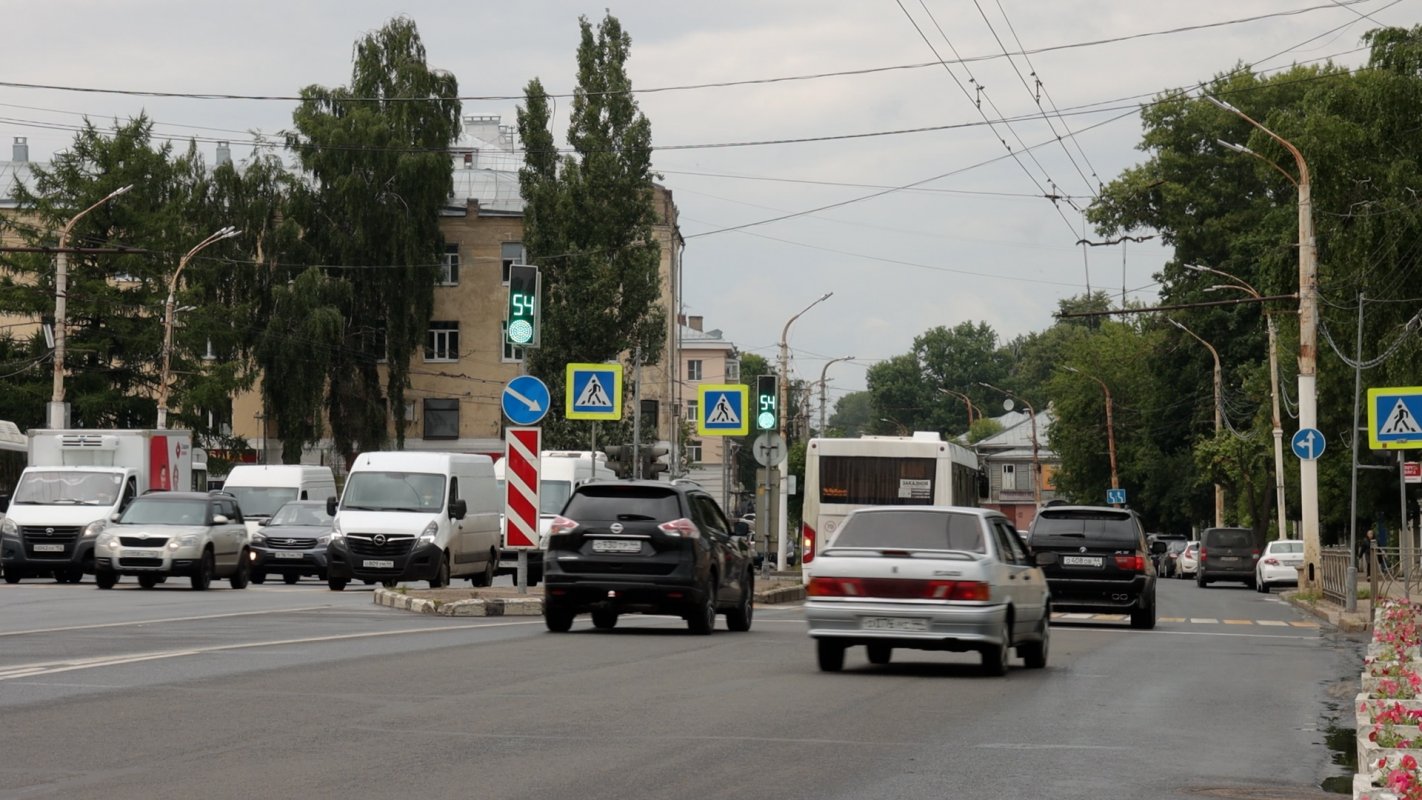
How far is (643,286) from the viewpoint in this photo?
7094 centimetres

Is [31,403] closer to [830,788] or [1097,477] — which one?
[1097,477]

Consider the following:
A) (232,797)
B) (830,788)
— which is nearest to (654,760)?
(830,788)

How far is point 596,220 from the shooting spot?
231ft

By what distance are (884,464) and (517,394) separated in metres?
8.83

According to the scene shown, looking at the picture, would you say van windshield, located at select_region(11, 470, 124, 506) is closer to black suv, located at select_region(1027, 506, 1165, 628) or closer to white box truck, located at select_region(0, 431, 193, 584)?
white box truck, located at select_region(0, 431, 193, 584)

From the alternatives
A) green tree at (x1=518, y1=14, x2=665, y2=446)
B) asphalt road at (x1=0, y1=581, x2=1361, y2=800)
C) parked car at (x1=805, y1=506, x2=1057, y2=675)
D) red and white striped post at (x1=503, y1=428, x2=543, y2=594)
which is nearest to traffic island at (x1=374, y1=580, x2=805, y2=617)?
red and white striped post at (x1=503, y1=428, x2=543, y2=594)

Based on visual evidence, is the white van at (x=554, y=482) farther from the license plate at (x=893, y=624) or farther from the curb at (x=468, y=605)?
the license plate at (x=893, y=624)

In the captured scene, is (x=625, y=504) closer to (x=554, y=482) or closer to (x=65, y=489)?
(x=65, y=489)

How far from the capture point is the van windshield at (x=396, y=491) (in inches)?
1316

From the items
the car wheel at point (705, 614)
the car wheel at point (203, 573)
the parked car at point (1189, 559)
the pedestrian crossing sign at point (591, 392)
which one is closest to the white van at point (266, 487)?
the car wheel at point (203, 573)

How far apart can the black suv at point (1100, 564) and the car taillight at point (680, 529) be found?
6855 mm

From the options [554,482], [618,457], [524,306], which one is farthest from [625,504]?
[554,482]

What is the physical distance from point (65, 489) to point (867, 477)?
14.3 metres

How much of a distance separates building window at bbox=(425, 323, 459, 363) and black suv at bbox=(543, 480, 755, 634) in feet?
211
